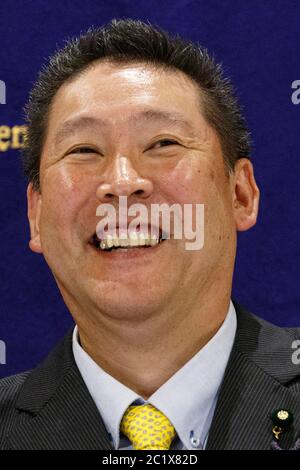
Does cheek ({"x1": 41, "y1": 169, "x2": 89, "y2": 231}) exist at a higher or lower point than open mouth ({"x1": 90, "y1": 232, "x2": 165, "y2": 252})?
higher

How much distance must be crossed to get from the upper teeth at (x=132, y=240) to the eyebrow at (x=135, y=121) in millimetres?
229

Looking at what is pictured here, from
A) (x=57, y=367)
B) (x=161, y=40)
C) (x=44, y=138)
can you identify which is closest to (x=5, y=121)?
(x=44, y=138)

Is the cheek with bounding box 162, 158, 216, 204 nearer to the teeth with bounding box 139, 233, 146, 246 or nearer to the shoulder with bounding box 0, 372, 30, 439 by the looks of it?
the teeth with bounding box 139, 233, 146, 246

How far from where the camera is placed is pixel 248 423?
71.1 inches

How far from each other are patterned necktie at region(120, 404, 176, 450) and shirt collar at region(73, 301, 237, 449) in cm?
1

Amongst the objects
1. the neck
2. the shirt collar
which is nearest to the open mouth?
the neck

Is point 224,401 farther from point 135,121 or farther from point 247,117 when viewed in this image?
point 247,117

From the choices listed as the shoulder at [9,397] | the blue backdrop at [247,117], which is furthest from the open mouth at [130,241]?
the blue backdrop at [247,117]

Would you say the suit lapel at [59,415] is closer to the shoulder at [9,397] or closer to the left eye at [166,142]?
the shoulder at [9,397]

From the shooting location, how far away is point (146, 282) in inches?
71.4

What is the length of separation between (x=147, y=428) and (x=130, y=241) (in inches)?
14.6

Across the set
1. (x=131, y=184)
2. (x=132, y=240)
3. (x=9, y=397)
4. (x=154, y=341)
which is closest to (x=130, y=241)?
(x=132, y=240)

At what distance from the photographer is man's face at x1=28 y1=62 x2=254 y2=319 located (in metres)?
1.83

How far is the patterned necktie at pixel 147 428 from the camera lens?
1.81 metres
